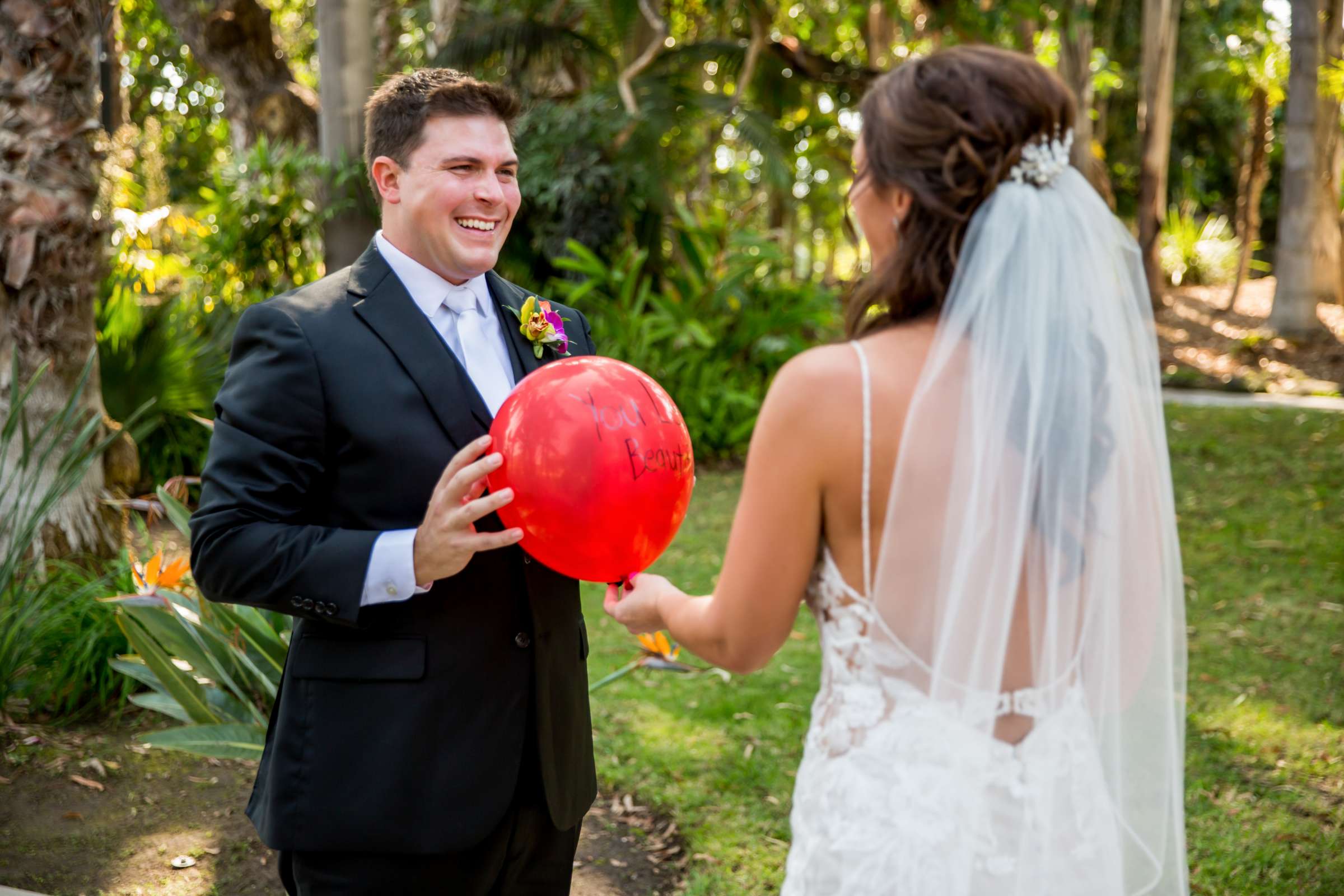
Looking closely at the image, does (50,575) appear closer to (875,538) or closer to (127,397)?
(127,397)

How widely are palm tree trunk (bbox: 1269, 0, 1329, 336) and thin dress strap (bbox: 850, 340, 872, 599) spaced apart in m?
12.7

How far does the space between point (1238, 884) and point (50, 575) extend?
174 inches

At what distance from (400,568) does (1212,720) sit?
157 inches

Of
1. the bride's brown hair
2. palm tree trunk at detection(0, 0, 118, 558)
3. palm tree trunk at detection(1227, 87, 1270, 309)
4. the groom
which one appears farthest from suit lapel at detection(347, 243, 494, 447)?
palm tree trunk at detection(1227, 87, 1270, 309)

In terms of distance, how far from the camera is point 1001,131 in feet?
5.12

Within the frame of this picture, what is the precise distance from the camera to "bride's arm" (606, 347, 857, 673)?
1550 millimetres

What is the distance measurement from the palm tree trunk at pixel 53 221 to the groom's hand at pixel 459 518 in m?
3.08

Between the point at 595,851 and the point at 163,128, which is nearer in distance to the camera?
the point at 595,851

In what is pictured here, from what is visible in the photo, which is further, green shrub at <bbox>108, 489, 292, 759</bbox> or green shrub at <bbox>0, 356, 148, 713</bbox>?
green shrub at <bbox>0, 356, 148, 713</bbox>

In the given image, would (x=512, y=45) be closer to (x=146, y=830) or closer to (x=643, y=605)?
(x=146, y=830)

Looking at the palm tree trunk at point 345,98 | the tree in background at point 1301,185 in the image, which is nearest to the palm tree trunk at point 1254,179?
the tree in background at point 1301,185

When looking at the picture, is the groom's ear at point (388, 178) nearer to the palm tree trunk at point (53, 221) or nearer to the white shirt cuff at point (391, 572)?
the white shirt cuff at point (391, 572)

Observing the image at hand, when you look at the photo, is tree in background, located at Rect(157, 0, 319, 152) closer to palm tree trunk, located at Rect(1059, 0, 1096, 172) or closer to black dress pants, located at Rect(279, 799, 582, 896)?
palm tree trunk, located at Rect(1059, 0, 1096, 172)

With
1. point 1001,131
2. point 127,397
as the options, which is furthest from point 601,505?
point 127,397
